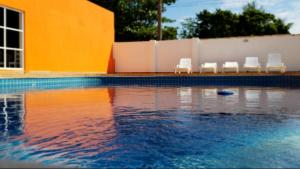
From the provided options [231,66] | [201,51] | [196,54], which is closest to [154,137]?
[231,66]

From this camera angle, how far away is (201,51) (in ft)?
50.3

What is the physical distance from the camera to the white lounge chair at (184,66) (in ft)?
47.2

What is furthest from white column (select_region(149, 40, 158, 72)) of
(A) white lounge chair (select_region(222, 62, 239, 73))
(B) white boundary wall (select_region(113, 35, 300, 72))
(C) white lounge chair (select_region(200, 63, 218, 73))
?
(A) white lounge chair (select_region(222, 62, 239, 73))

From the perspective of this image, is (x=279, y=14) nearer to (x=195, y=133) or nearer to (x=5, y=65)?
(x=5, y=65)

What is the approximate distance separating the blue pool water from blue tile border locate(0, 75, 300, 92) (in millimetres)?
6041

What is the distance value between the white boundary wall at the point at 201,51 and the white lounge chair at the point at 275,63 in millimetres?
800

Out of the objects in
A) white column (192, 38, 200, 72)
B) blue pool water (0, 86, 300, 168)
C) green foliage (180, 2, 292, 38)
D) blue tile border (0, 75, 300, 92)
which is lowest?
blue pool water (0, 86, 300, 168)

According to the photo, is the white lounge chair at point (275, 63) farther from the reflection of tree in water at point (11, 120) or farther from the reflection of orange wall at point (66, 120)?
the reflection of tree in water at point (11, 120)

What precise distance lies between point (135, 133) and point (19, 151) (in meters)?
1.14

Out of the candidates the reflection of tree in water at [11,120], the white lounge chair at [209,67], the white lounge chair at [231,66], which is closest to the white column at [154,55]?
the white lounge chair at [209,67]

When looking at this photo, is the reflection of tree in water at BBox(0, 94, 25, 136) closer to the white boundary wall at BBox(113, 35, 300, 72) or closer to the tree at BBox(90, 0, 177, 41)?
the white boundary wall at BBox(113, 35, 300, 72)

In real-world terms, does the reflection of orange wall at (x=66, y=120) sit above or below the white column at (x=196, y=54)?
below

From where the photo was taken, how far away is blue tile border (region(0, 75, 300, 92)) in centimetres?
1089

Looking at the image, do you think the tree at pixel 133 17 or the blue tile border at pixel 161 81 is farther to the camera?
the tree at pixel 133 17
